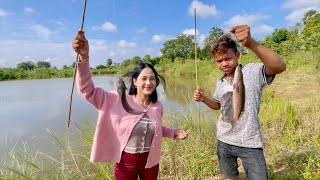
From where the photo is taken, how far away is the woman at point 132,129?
2152 millimetres

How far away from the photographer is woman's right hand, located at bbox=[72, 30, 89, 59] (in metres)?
1.75

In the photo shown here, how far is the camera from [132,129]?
2.15 m

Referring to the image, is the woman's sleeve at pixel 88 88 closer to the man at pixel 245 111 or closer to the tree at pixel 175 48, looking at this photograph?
the man at pixel 245 111

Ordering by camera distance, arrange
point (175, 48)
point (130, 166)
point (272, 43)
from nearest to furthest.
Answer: point (130, 166) → point (272, 43) → point (175, 48)

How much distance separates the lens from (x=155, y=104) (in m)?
2.32

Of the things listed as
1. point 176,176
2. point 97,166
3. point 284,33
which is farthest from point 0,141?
point 284,33

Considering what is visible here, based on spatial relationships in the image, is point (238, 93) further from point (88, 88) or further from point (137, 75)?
point (88, 88)

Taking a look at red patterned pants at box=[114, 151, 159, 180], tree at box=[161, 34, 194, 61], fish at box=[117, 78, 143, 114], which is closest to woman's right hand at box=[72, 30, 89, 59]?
fish at box=[117, 78, 143, 114]

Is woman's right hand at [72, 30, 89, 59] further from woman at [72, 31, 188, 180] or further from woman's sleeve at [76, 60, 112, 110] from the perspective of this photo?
woman at [72, 31, 188, 180]

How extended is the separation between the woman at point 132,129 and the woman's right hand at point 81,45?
0.90 feet

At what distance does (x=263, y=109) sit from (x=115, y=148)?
13.4ft

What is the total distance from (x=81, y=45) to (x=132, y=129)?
26.3 inches

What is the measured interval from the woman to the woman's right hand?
27 centimetres

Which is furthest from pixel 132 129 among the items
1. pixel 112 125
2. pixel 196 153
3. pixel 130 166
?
pixel 196 153
